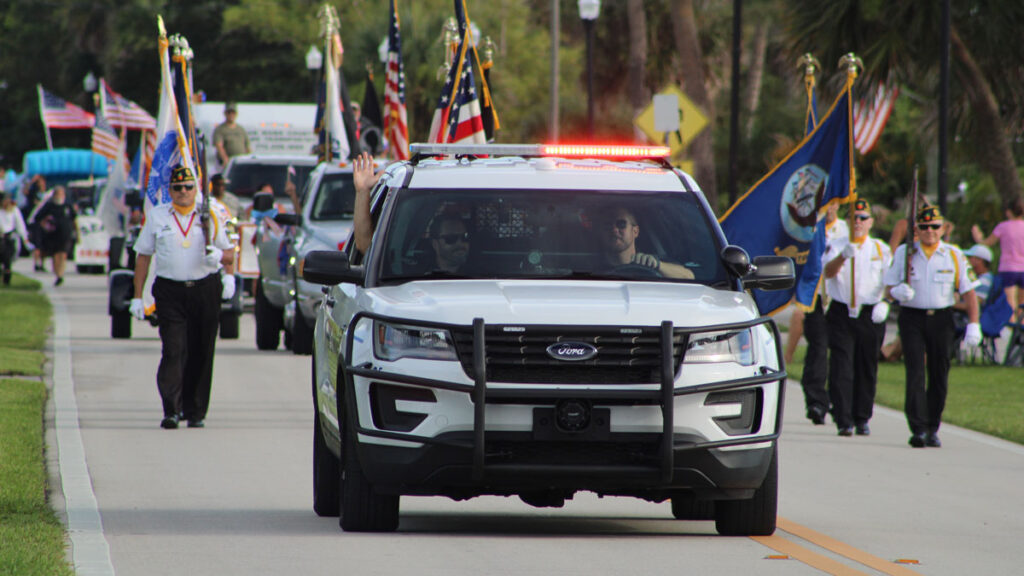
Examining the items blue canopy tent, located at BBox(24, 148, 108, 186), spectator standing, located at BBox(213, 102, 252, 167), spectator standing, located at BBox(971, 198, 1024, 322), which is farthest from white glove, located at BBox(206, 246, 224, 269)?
blue canopy tent, located at BBox(24, 148, 108, 186)

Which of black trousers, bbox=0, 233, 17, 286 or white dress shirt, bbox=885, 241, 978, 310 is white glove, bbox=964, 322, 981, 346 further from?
black trousers, bbox=0, 233, 17, 286

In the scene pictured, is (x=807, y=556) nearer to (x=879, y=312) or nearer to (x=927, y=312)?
(x=927, y=312)

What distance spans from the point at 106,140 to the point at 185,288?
26152 mm

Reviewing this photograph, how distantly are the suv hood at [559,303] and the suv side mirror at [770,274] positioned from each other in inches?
11.2

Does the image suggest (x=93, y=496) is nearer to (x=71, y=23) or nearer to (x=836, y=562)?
(x=836, y=562)

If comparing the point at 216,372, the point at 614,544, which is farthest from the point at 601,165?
the point at 216,372

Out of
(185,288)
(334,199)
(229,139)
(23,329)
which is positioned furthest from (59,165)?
(185,288)

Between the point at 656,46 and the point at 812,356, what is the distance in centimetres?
3829

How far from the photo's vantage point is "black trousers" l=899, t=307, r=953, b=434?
14.6 m

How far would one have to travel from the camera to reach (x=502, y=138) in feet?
184

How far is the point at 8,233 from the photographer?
37.6 metres

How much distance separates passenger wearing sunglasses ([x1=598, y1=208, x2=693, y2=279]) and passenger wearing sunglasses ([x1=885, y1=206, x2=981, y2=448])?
17.8 feet

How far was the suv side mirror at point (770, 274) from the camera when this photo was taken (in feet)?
31.0

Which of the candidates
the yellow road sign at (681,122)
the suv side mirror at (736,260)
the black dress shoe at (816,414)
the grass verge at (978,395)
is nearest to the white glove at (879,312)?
the black dress shoe at (816,414)
